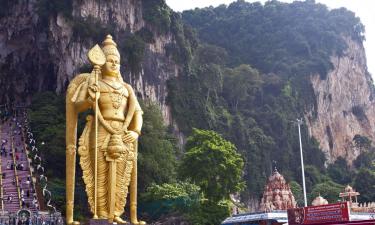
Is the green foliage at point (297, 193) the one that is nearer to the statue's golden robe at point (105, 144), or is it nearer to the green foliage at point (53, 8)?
the green foliage at point (53, 8)

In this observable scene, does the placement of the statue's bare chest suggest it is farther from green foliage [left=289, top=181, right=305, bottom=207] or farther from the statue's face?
green foliage [left=289, top=181, right=305, bottom=207]

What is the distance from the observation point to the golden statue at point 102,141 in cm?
800

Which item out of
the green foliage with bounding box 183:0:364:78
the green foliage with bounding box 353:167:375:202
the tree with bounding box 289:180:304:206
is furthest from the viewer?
the green foliage with bounding box 183:0:364:78

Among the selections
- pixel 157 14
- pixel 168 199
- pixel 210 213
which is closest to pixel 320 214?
pixel 210 213

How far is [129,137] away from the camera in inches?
328

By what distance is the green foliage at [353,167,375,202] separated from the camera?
1312 inches

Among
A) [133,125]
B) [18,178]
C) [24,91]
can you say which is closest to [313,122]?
[24,91]

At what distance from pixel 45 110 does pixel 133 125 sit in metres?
20.0

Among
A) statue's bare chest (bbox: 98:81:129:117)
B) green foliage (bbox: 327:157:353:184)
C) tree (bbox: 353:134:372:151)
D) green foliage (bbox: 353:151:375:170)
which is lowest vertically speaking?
statue's bare chest (bbox: 98:81:129:117)

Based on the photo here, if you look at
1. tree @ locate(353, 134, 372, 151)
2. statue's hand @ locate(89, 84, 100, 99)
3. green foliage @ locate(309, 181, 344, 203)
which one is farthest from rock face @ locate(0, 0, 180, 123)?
statue's hand @ locate(89, 84, 100, 99)

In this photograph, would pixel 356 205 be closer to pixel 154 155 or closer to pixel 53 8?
pixel 154 155

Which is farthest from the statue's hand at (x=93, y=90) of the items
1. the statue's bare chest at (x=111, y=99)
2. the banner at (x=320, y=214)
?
the banner at (x=320, y=214)

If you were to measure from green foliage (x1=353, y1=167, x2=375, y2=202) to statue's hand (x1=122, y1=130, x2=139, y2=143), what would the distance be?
2765 centimetres

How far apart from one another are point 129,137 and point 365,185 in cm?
2908
